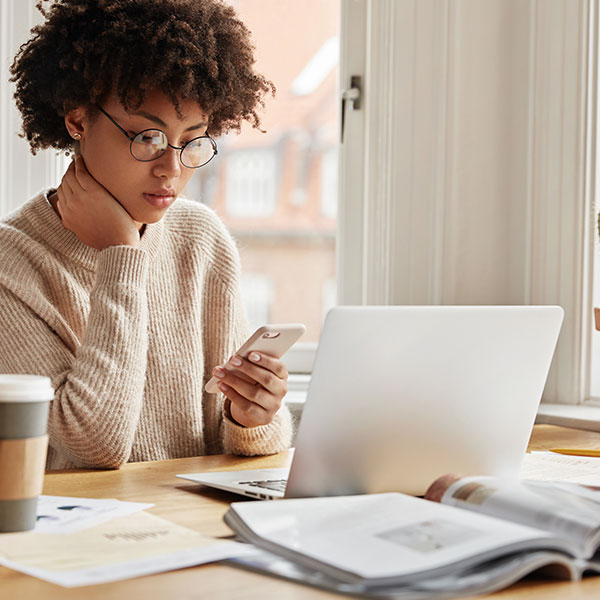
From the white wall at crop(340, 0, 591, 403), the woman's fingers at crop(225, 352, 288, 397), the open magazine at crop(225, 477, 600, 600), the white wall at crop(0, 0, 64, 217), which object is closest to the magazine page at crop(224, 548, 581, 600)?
the open magazine at crop(225, 477, 600, 600)

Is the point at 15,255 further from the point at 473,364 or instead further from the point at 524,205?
the point at 524,205

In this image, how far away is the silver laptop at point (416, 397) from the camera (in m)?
0.91

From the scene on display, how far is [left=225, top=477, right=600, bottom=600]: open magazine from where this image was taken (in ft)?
2.27

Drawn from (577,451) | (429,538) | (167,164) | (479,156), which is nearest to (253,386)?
(167,164)

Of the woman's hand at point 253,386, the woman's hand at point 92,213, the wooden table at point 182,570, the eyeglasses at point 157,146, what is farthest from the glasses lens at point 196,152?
the wooden table at point 182,570

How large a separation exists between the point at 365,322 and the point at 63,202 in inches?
31.9

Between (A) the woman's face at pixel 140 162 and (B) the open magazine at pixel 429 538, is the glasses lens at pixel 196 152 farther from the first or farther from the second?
(B) the open magazine at pixel 429 538

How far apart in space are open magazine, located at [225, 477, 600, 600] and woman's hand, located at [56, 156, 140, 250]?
28.5 inches

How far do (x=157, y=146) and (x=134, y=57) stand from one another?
15 centimetres

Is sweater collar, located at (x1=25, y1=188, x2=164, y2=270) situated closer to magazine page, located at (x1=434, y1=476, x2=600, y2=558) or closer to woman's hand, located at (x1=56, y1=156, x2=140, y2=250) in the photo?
woman's hand, located at (x1=56, y1=156, x2=140, y2=250)

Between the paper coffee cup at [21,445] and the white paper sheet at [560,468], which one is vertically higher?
the paper coffee cup at [21,445]

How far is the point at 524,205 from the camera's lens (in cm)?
213

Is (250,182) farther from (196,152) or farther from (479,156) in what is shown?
(196,152)

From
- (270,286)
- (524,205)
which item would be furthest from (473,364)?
(270,286)
